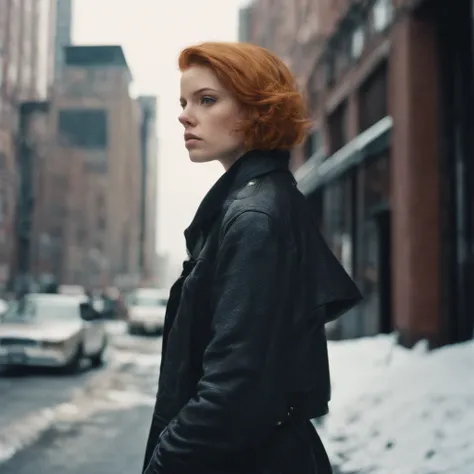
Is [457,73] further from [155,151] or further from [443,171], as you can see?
[155,151]

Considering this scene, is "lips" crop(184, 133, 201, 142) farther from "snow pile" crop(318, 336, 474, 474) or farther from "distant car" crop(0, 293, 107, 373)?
"distant car" crop(0, 293, 107, 373)

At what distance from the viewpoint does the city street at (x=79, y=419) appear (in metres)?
6.70

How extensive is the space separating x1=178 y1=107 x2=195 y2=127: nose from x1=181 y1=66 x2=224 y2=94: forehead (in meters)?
0.05

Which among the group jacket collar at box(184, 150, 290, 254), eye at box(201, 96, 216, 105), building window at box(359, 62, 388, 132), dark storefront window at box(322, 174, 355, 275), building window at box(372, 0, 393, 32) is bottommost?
jacket collar at box(184, 150, 290, 254)

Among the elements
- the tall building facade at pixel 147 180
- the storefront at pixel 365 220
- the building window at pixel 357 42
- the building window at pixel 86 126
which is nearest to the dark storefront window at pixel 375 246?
the storefront at pixel 365 220

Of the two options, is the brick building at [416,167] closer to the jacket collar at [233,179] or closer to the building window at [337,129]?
the building window at [337,129]

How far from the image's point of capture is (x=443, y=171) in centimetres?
1214

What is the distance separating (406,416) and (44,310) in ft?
34.4

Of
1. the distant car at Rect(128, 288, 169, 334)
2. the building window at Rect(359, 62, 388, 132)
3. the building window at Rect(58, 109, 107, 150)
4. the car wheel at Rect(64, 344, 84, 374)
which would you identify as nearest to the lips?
the car wheel at Rect(64, 344, 84, 374)

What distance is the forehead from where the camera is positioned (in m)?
1.85

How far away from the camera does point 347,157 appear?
55.6 feet

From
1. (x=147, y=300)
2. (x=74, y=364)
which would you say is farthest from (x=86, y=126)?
(x=74, y=364)

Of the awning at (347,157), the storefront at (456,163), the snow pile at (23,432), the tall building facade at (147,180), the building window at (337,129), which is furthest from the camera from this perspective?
the tall building facade at (147,180)

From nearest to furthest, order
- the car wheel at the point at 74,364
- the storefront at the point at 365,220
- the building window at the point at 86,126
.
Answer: the car wheel at the point at 74,364 < the storefront at the point at 365,220 < the building window at the point at 86,126
